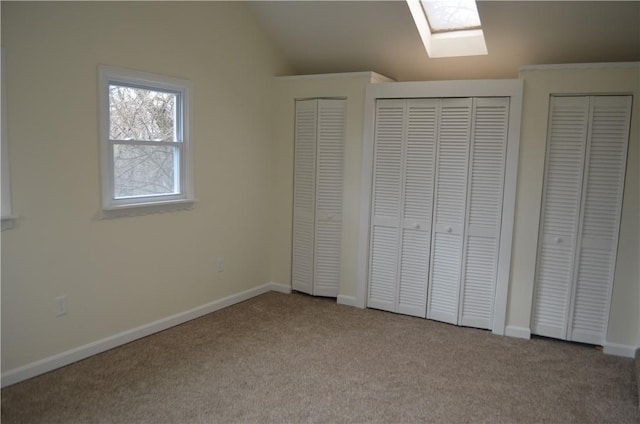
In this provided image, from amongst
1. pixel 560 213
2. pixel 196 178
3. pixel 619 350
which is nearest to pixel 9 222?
pixel 196 178

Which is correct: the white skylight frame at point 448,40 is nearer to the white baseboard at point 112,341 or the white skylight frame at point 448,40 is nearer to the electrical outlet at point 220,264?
the electrical outlet at point 220,264

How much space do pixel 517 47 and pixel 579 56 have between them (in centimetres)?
45

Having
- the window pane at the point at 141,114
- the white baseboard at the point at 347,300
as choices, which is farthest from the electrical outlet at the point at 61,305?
the white baseboard at the point at 347,300

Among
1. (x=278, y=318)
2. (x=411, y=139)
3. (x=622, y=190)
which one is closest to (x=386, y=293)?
(x=278, y=318)

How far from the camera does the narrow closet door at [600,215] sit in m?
3.41

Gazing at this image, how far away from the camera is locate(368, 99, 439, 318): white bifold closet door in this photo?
3988mm

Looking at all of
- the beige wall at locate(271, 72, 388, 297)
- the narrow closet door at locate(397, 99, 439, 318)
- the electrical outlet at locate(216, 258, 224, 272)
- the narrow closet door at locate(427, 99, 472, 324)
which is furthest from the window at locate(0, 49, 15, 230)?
the narrow closet door at locate(427, 99, 472, 324)

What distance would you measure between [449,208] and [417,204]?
0.88ft

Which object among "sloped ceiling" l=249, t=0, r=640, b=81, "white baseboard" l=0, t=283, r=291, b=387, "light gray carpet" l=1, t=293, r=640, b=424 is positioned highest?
"sloped ceiling" l=249, t=0, r=640, b=81

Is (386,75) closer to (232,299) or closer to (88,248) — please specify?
(232,299)

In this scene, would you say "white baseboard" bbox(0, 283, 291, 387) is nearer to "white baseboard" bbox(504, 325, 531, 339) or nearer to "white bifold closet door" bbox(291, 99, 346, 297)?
"white bifold closet door" bbox(291, 99, 346, 297)

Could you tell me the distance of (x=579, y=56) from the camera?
364 centimetres

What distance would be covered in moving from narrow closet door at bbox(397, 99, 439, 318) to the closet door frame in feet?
0.42

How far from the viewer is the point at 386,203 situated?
4.18m
